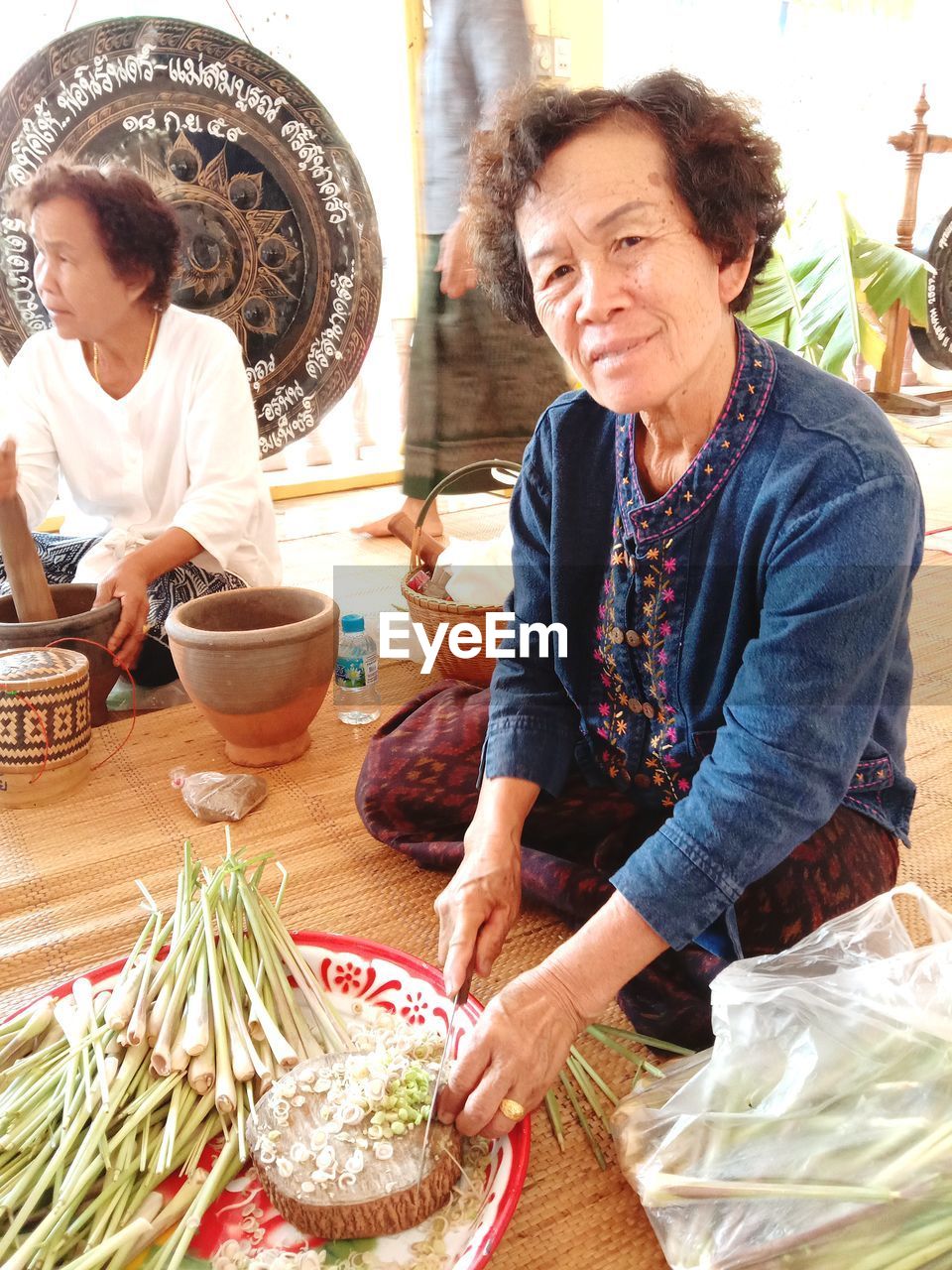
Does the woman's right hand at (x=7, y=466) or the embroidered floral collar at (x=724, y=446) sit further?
the woman's right hand at (x=7, y=466)

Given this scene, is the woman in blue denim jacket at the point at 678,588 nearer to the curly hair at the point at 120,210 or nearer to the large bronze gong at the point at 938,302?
the curly hair at the point at 120,210

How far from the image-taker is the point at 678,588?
44.9 inches

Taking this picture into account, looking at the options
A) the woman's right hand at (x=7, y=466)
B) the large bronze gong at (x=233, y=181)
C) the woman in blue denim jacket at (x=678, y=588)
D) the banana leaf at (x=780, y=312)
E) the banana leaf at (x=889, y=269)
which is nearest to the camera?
the woman in blue denim jacket at (x=678, y=588)

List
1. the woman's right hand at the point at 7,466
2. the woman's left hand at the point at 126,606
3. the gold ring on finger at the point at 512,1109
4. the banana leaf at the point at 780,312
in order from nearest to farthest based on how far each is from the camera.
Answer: the gold ring on finger at the point at 512,1109 < the woman's right hand at the point at 7,466 < the woman's left hand at the point at 126,606 < the banana leaf at the point at 780,312

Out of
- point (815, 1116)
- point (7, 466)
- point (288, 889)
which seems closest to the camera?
point (815, 1116)

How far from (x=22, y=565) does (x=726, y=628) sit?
133 centimetres

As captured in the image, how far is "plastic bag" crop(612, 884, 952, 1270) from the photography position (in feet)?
2.44

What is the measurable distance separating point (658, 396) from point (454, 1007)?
644mm

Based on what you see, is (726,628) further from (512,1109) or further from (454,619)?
(454,619)

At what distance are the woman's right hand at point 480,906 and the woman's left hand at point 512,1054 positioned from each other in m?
0.10

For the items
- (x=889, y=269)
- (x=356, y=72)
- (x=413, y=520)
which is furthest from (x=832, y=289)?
(x=413, y=520)

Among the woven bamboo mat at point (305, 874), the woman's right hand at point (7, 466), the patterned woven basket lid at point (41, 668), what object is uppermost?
the woman's right hand at point (7, 466)

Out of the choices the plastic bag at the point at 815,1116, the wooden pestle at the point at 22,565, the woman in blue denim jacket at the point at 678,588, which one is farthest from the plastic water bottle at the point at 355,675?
the plastic bag at the point at 815,1116

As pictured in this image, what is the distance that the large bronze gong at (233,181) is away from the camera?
2695mm
